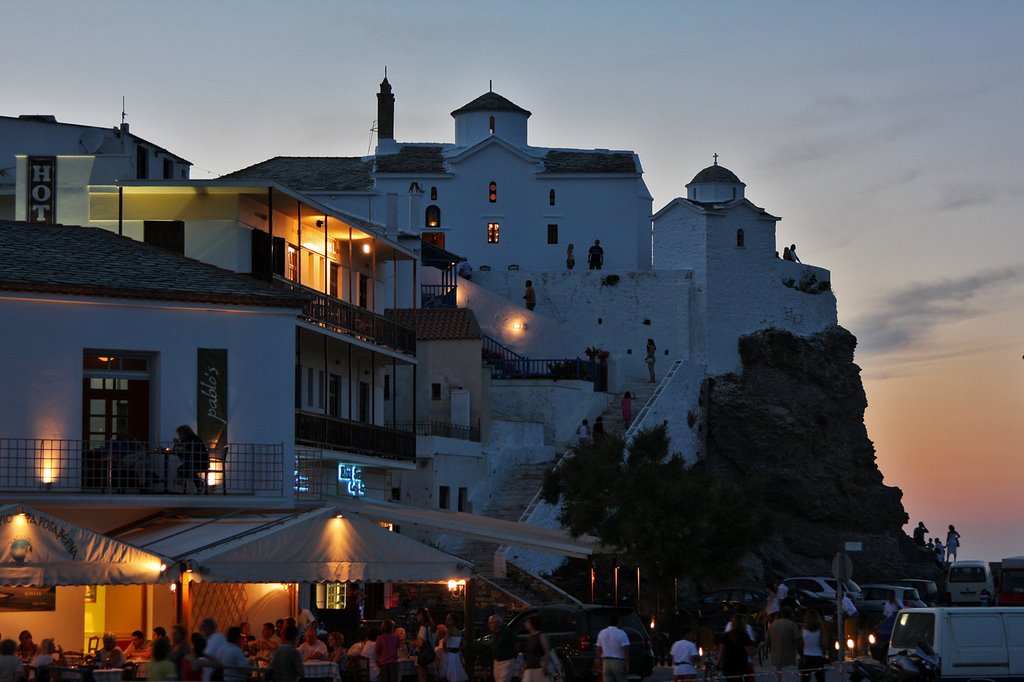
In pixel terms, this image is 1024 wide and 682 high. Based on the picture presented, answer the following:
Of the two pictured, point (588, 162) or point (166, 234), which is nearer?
point (166, 234)

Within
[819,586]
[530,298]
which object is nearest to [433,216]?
[530,298]

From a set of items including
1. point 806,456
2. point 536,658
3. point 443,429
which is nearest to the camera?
point 536,658

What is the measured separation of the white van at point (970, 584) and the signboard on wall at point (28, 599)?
29772mm

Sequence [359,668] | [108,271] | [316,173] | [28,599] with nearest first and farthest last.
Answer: [359,668]
[28,599]
[108,271]
[316,173]

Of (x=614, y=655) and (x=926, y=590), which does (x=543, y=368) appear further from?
(x=614, y=655)

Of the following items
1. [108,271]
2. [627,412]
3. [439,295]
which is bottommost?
[627,412]

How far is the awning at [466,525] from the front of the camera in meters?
28.6

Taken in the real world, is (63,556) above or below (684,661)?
above

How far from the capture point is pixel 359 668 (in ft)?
83.7

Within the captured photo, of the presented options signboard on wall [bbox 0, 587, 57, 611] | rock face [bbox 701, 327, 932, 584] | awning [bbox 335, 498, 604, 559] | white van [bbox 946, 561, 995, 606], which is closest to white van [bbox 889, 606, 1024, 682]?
awning [bbox 335, 498, 604, 559]

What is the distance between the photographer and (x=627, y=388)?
62.6m

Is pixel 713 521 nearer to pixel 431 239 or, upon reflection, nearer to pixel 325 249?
pixel 325 249

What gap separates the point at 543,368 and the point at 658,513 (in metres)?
24.4

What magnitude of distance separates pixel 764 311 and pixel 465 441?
1001 inches
